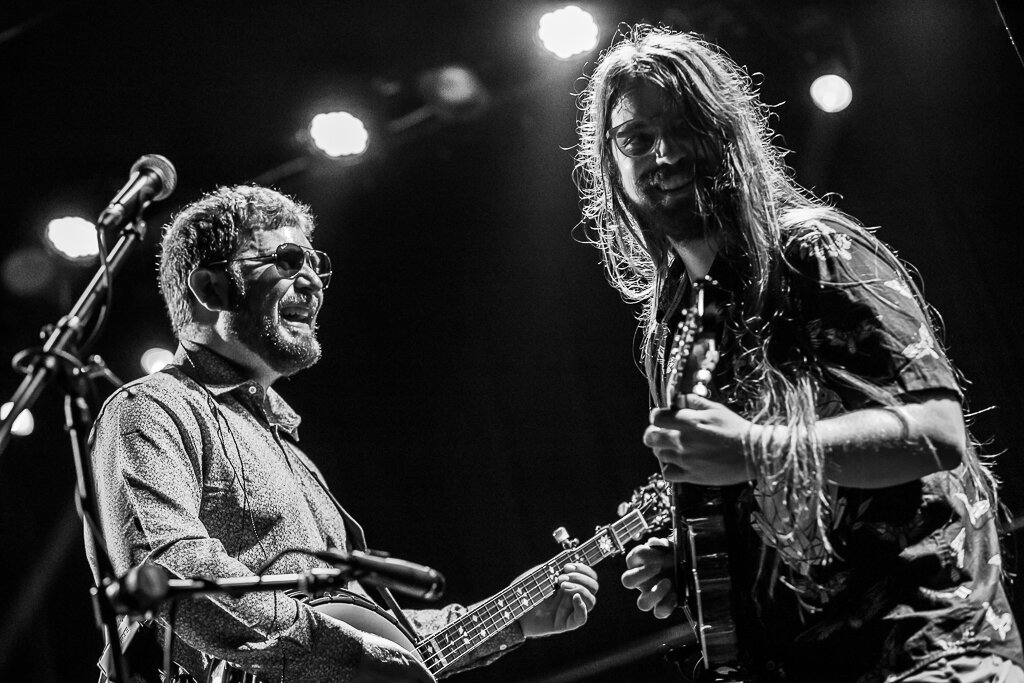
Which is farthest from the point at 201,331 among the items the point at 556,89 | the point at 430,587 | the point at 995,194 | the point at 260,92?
the point at 995,194

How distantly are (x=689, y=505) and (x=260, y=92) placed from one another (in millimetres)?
4029

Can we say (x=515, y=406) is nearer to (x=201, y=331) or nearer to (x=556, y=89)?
(x=556, y=89)

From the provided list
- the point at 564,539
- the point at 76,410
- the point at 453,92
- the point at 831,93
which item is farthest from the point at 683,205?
the point at 453,92

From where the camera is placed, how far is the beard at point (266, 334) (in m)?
3.35

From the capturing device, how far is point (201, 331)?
132 inches

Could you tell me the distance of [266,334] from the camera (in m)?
3.37

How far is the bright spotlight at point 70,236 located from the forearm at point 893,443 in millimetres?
4710

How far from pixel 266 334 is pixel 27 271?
111 inches

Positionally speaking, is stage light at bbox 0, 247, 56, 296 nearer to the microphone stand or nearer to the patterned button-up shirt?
the patterned button-up shirt

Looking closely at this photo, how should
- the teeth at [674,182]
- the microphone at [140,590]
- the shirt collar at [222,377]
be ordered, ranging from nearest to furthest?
the microphone at [140,590] → the teeth at [674,182] → the shirt collar at [222,377]

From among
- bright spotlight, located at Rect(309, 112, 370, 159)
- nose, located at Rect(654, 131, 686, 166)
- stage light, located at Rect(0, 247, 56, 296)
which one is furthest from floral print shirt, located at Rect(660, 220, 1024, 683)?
stage light, located at Rect(0, 247, 56, 296)

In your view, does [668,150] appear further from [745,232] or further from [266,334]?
[266,334]

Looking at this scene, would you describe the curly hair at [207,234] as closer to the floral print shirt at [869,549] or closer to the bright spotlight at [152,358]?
the floral print shirt at [869,549]

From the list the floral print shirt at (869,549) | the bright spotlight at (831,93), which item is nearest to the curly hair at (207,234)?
the floral print shirt at (869,549)
